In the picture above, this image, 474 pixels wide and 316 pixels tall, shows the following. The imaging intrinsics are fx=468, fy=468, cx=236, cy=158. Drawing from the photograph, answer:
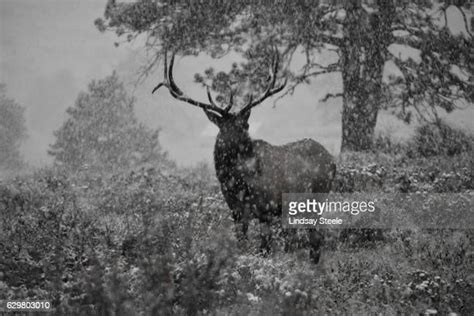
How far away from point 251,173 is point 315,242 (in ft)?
4.76

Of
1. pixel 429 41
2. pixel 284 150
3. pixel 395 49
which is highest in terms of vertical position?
pixel 395 49

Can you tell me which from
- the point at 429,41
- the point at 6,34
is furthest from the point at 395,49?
the point at 6,34

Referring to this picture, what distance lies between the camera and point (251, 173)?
6766 millimetres

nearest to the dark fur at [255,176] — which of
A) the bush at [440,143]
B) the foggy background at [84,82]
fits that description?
the bush at [440,143]

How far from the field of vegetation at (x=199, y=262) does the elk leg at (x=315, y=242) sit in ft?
0.54

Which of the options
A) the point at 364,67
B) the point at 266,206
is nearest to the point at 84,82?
the point at 364,67

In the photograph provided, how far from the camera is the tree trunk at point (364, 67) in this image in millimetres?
13734

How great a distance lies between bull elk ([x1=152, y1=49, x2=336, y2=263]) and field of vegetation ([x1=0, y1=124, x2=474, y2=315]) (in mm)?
364

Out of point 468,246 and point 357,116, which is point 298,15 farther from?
point 468,246

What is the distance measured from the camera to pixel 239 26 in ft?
45.2

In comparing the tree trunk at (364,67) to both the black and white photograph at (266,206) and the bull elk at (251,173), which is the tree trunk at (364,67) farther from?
the bull elk at (251,173)

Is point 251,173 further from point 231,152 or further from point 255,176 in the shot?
point 231,152

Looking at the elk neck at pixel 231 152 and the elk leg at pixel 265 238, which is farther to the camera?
the elk neck at pixel 231 152

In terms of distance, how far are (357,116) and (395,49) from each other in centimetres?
4939
